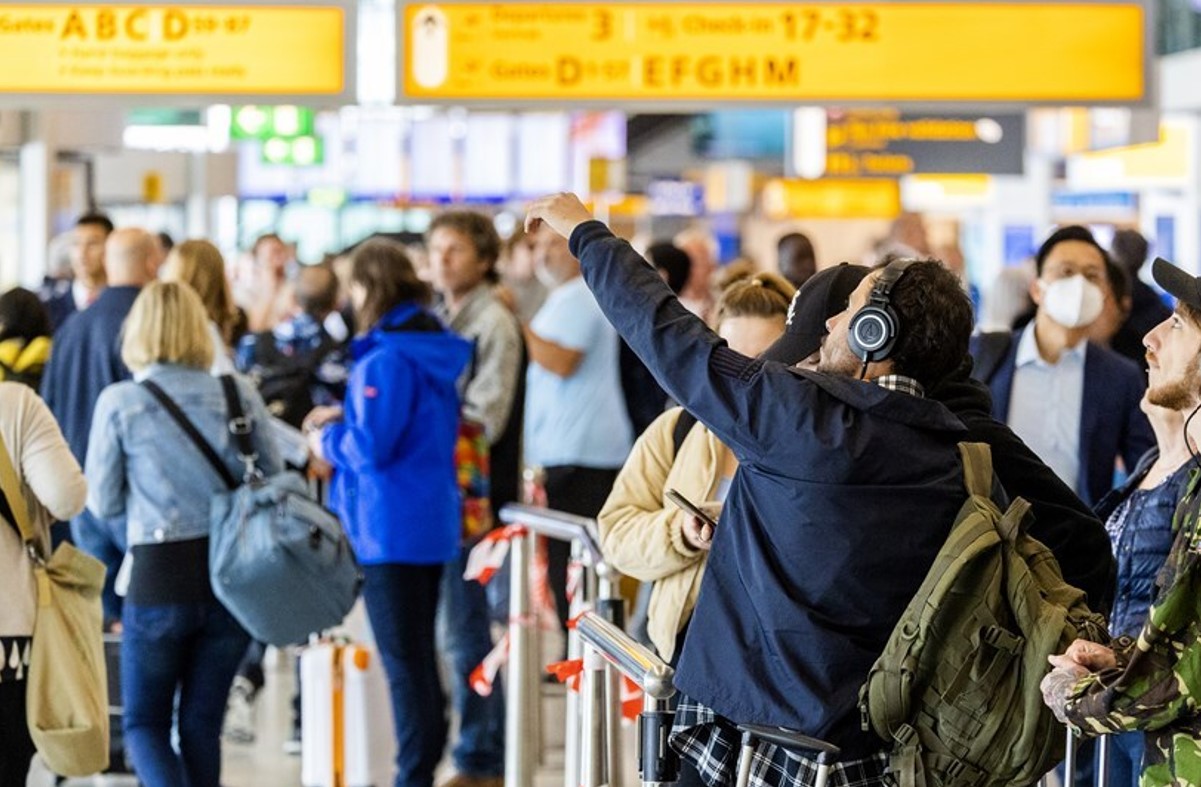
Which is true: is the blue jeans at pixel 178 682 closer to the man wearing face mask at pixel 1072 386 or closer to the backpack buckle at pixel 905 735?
the man wearing face mask at pixel 1072 386

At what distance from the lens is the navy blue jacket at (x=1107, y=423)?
21.5 feet

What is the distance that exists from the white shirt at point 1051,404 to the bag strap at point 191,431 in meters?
2.35

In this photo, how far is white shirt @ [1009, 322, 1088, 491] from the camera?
6.59 m

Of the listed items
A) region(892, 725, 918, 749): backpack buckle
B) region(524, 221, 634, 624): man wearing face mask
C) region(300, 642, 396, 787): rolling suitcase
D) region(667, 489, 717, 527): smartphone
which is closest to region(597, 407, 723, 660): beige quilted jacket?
region(667, 489, 717, 527): smartphone

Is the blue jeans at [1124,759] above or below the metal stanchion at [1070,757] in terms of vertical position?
below

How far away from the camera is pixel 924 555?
3.68 metres

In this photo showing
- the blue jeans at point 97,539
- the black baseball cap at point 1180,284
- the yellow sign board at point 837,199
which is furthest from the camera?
the yellow sign board at point 837,199

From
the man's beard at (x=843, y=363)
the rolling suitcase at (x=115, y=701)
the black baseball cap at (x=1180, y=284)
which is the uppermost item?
the black baseball cap at (x=1180, y=284)

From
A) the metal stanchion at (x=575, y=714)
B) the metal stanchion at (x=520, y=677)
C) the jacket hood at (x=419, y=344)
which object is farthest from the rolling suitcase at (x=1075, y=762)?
the jacket hood at (x=419, y=344)

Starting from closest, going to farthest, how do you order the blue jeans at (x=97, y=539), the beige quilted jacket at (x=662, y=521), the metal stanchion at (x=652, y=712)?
the metal stanchion at (x=652, y=712) < the beige quilted jacket at (x=662, y=521) < the blue jeans at (x=97, y=539)

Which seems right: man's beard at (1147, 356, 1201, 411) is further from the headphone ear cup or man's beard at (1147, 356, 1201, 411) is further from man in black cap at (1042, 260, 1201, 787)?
the headphone ear cup

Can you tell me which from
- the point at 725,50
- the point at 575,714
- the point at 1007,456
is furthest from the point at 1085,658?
the point at 725,50

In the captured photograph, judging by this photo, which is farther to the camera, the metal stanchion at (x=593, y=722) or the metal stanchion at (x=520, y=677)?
the metal stanchion at (x=520, y=677)

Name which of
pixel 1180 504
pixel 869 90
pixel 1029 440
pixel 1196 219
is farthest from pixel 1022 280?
pixel 1196 219
